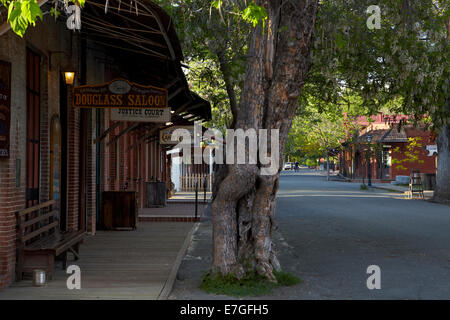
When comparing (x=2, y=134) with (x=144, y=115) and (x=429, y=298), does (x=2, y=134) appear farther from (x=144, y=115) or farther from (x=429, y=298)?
(x=429, y=298)

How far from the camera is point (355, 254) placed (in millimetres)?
10273

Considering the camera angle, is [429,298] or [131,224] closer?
[429,298]

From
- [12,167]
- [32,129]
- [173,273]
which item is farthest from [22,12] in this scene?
[173,273]

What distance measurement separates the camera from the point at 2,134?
22.6 feet

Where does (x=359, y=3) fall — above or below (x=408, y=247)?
above

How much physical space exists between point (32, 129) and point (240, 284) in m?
4.16

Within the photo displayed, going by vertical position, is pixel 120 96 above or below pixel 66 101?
below

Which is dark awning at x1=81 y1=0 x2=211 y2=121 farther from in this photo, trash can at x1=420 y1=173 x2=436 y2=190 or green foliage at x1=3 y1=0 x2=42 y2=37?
trash can at x1=420 y1=173 x2=436 y2=190

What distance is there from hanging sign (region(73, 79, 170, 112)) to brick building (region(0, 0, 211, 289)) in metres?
0.61

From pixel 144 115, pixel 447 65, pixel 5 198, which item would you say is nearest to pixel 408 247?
pixel 447 65

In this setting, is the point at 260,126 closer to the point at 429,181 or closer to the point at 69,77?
the point at 69,77

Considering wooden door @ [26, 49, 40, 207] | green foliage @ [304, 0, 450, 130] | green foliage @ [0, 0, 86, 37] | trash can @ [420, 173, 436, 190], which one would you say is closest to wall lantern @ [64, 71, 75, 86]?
wooden door @ [26, 49, 40, 207]

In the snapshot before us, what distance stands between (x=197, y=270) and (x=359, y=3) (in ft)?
23.2

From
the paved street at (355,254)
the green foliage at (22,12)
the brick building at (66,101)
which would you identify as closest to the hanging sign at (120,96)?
the brick building at (66,101)
